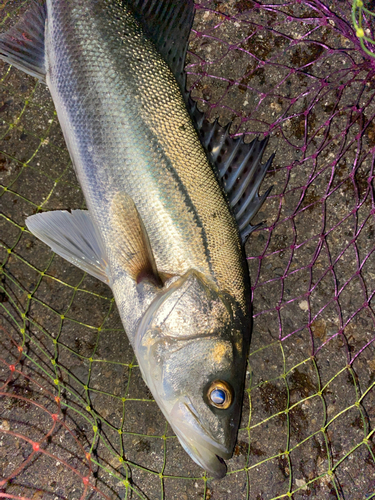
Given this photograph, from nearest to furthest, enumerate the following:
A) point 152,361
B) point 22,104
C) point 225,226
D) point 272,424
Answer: point 152,361 → point 225,226 → point 272,424 → point 22,104

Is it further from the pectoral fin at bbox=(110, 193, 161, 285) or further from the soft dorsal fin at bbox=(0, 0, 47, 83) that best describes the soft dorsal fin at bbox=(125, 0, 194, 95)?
the pectoral fin at bbox=(110, 193, 161, 285)

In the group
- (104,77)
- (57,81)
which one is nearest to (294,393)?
(104,77)

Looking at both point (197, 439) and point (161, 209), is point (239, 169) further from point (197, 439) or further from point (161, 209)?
point (197, 439)

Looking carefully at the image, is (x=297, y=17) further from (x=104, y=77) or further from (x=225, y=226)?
(x=225, y=226)

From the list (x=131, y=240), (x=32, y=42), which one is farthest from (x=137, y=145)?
(x=32, y=42)

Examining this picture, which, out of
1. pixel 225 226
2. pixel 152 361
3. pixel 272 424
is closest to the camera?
Result: pixel 152 361

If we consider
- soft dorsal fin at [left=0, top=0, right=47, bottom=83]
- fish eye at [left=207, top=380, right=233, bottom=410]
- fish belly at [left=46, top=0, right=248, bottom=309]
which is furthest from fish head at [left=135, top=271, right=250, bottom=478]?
soft dorsal fin at [left=0, top=0, right=47, bottom=83]
